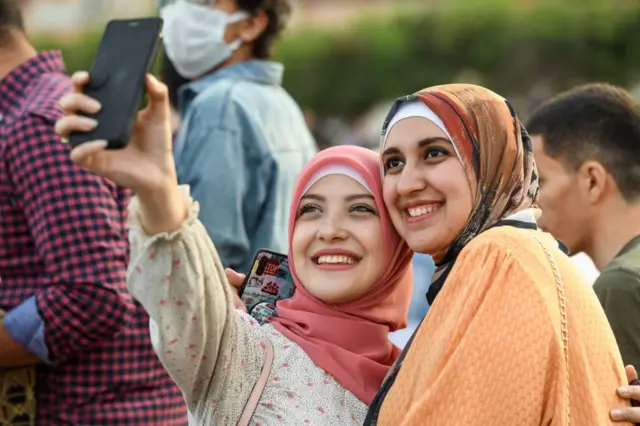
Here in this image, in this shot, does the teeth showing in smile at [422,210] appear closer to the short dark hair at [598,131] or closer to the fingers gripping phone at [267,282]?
the fingers gripping phone at [267,282]

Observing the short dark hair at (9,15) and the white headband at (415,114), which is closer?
the white headband at (415,114)

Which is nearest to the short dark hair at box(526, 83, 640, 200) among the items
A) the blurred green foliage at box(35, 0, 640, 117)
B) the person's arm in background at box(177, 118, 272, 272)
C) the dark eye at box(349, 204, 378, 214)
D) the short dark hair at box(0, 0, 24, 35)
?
the person's arm in background at box(177, 118, 272, 272)

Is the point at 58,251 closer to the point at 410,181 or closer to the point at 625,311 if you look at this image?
the point at 410,181

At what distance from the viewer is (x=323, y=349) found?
2805 millimetres

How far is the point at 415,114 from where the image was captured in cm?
273

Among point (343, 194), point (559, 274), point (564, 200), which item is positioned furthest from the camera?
point (564, 200)

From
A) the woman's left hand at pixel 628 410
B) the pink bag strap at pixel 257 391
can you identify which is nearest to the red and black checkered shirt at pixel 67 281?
the pink bag strap at pixel 257 391

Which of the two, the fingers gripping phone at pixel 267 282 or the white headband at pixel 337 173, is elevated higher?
the white headband at pixel 337 173

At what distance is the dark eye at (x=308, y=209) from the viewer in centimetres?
293

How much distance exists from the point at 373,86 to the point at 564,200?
892 inches

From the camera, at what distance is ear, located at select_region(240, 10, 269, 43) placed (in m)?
4.72

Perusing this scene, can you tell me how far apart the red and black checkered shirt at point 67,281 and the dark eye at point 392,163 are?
3.02 feet

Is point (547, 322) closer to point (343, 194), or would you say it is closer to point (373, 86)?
point (343, 194)

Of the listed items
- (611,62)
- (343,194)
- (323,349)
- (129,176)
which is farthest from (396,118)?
(611,62)
